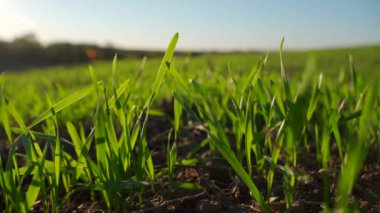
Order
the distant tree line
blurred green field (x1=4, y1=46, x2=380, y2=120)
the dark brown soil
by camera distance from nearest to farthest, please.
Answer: the dark brown soil → blurred green field (x1=4, y1=46, x2=380, y2=120) → the distant tree line

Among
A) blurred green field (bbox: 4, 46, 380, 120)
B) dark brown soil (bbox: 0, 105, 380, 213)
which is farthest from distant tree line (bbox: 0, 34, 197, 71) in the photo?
dark brown soil (bbox: 0, 105, 380, 213)

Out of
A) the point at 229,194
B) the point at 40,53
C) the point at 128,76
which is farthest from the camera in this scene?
the point at 40,53

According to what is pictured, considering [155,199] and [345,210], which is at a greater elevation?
[345,210]

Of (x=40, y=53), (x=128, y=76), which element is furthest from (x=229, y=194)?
(x=40, y=53)

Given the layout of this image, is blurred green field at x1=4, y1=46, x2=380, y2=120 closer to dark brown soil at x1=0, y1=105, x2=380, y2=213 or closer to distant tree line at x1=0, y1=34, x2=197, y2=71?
dark brown soil at x1=0, y1=105, x2=380, y2=213

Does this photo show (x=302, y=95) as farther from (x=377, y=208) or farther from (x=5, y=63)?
(x=5, y=63)

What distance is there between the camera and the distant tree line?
1162 inches

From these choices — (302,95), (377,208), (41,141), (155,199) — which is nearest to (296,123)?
(302,95)

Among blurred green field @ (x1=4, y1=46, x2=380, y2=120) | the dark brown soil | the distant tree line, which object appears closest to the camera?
the dark brown soil

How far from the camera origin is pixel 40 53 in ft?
100

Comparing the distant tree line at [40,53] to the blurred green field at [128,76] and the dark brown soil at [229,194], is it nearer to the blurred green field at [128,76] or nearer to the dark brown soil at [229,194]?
the blurred green field at [128,76]

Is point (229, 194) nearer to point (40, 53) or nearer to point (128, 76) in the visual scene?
point (128, 76)

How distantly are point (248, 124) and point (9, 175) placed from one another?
59cm

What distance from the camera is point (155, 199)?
1.09 meters
